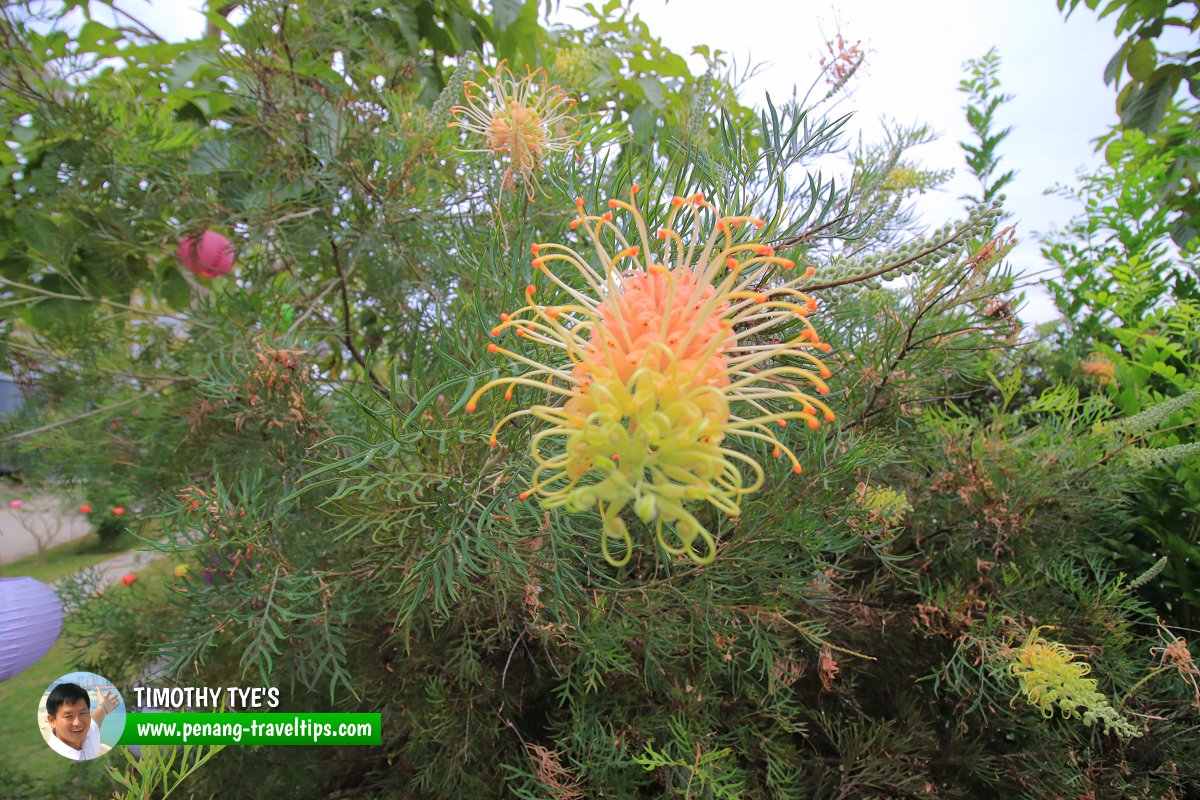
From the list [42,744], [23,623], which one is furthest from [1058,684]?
[42,744]

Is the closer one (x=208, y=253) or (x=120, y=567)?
(x=208, y=253)

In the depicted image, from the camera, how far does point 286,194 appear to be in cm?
71

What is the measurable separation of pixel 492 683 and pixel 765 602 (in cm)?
29

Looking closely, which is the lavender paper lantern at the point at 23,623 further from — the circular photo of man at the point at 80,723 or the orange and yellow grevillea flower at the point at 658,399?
the orange and yellow grevillea flower at the point at 658,399

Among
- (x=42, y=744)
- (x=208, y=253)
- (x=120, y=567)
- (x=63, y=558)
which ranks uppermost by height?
(x=63, y=558)

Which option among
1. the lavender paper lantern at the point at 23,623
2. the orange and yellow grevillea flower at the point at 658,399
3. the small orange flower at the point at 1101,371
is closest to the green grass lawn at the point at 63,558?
the lavender paper lantern at the point at 23,623

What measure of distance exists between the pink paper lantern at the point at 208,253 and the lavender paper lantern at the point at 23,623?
0.43 meters

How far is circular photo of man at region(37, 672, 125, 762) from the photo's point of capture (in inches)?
23.7

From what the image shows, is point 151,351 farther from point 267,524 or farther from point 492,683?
point 492,683

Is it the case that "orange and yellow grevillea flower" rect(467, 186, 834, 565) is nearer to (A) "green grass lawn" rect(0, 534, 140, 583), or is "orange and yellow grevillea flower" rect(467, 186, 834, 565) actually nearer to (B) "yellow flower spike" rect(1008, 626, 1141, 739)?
(B) "yellow flower spike" rect(1008, 626, 1141, 739)

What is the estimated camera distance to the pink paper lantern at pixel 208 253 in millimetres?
809

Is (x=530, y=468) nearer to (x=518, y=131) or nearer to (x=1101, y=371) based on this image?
(x=518, y=131)

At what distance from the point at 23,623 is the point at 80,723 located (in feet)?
0.51

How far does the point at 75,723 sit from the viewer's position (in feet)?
2.00
